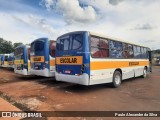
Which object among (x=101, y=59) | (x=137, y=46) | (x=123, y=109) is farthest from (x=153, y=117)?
(x=137, y=46)

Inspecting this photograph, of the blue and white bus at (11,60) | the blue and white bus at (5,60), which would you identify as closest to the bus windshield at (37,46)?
the blue and white bus at (11,60)

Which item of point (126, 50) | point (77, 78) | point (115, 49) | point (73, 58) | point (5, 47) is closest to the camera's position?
point (77, 78)

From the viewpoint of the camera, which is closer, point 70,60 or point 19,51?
point 70,60

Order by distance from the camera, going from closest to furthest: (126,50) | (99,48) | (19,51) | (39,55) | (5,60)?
(99,48)
(126,50)
(39,55)
(19,51)
(5,60)

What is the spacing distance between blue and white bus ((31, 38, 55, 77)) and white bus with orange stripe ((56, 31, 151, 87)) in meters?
2.00

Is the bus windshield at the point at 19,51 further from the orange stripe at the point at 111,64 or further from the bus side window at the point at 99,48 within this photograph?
the orange stripe at the point at 111,64

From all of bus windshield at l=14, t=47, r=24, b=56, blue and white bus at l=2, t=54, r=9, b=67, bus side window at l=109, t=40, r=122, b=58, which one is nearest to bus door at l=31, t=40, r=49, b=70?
bus windshield at l=14, t=47, r=24, b=56

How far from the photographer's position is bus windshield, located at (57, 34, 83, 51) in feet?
28.0

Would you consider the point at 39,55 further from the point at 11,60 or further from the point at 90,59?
the point at 11,60

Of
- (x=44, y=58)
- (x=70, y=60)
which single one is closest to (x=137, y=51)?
(x=70, y=60)

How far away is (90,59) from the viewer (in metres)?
8.24

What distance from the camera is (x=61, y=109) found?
6301mm

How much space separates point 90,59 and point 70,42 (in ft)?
5.12

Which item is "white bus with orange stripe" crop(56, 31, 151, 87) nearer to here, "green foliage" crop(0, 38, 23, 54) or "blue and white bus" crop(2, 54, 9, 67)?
"blue and white bus" crop(2, 54, 9, 67)
